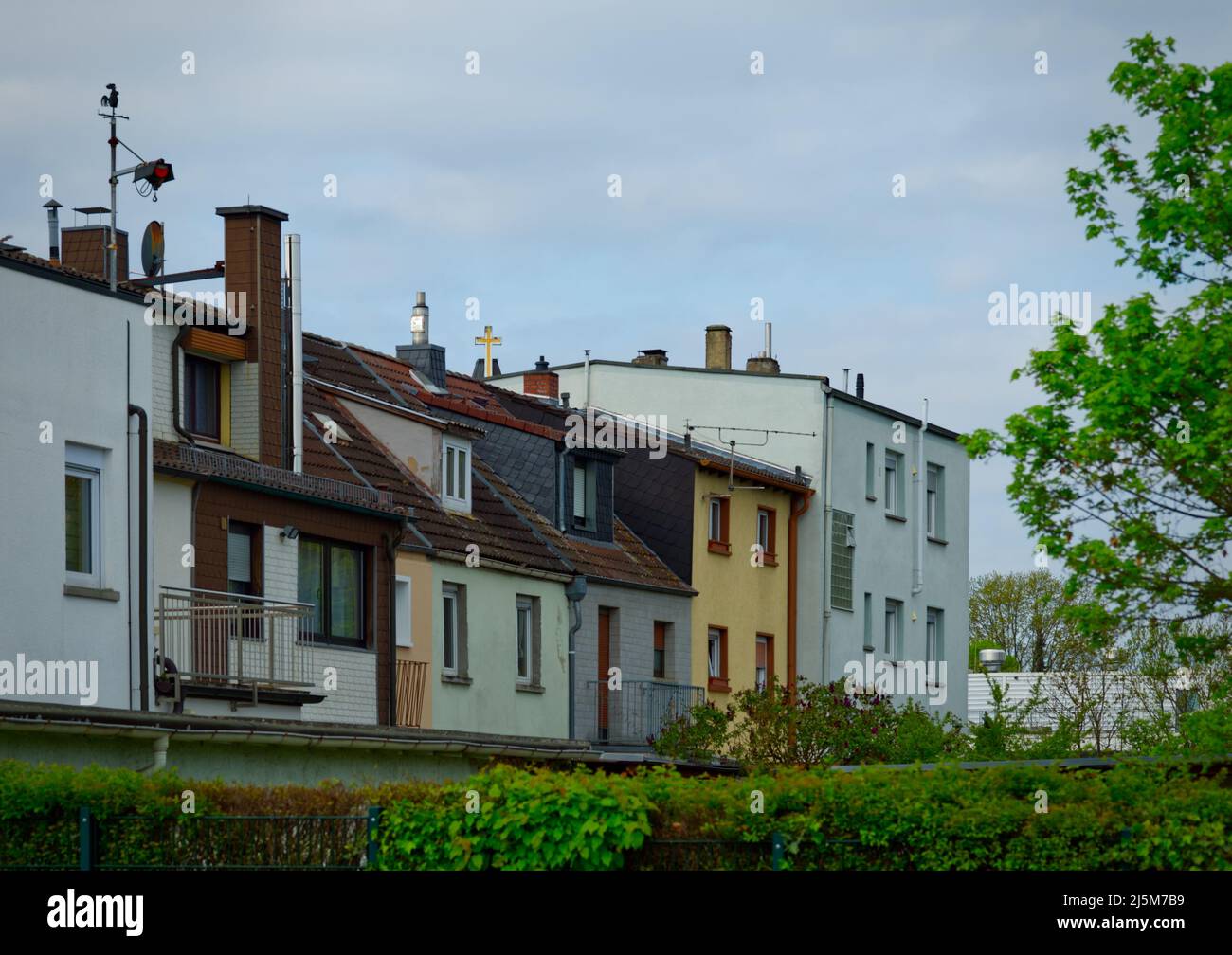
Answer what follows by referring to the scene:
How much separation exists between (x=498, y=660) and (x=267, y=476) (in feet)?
26.5

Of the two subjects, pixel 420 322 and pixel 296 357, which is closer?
pixel 296 357

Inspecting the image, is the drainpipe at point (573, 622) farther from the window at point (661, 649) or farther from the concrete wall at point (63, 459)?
the concrete wall at point (63, 459)

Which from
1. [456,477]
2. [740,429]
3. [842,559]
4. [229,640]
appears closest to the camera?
[229,640]

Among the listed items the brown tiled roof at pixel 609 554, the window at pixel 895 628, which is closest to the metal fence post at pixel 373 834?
the brown tiled roof at pixel 609 554

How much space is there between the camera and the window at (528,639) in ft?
122

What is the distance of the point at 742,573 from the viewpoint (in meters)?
44.7

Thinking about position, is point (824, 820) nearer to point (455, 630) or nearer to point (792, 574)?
point (455, 630)

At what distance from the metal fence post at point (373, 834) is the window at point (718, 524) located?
28.6 m

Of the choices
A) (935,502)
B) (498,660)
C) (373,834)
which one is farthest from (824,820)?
(935,502)

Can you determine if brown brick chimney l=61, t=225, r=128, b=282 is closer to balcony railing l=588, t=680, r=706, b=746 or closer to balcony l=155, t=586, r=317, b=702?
balcony l=155, t=586, r=317, b=702

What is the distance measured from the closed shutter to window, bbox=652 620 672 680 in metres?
13.9
